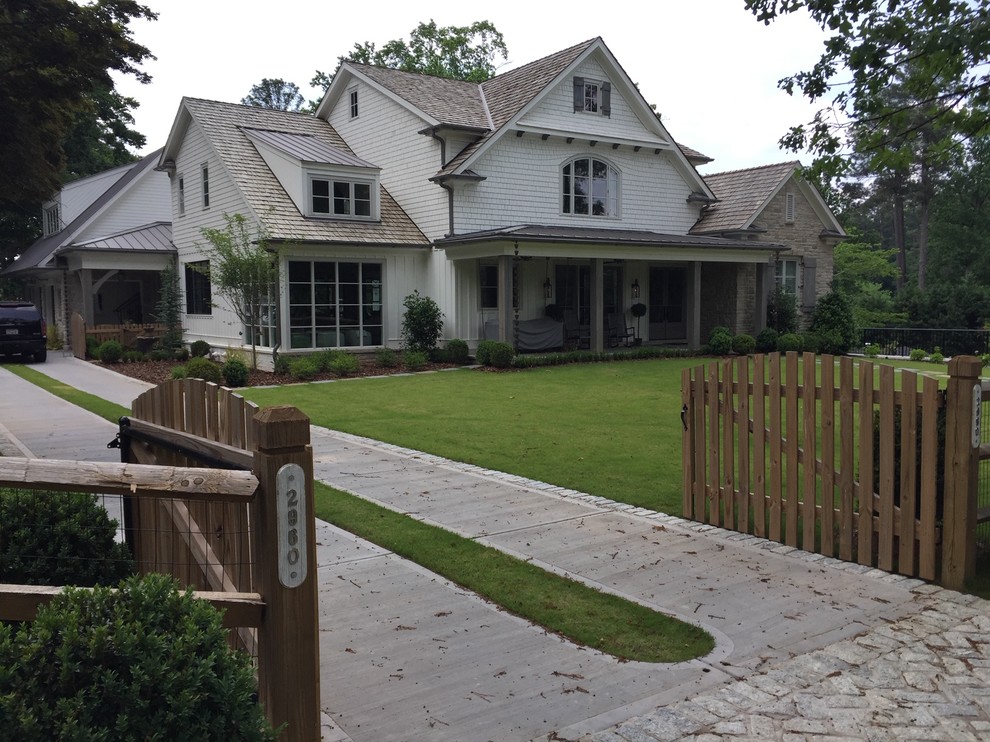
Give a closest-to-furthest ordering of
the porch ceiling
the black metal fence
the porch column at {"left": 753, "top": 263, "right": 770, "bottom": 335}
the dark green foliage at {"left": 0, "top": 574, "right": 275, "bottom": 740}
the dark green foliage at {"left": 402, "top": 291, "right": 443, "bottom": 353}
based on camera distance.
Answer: the dark green foliage at {"left": 0, "top": 574, "right": 275, "bottom": 740} < the porch ceiling < the dark green foliage at {"left": 402, "top": 291, "right": 443, "bottom": 353} < the porch column at {"left": 753, "top": 263, "right": 770, "bottom": 335} < the black metal fence

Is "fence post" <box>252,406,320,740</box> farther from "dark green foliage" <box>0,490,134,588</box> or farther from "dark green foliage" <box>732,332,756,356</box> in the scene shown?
"dark green foliage" <box>732,332,756,356</box>

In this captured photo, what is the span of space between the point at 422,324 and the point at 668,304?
10401mm

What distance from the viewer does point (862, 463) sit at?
6.22 m

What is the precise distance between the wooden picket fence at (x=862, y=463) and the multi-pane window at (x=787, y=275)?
81.5 ft

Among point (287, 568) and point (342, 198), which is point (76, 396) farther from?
point (287, 568)

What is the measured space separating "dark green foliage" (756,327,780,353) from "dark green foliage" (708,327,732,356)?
5.23ft

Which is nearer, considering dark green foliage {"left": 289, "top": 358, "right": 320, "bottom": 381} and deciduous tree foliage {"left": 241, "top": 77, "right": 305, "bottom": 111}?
dark green foliage {"left": 289, "top": 358, "right": 320, "bottom": 381}

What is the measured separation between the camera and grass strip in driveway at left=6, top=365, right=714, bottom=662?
4.89 meters

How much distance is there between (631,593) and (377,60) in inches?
1835

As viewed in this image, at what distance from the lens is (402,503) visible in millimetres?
8266

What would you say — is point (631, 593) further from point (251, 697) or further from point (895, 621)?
point (251, 697)


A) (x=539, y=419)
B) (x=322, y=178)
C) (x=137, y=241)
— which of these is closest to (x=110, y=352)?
(x=137, y=241)

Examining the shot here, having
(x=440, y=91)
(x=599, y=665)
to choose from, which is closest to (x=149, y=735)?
(x=599, y=665)

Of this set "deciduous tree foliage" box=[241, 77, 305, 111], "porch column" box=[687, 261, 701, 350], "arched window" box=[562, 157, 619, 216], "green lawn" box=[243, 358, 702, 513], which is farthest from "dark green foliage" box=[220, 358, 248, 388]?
"deciduous tree foliage" box=[241, 77, 305, 111]
